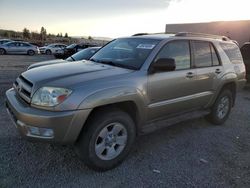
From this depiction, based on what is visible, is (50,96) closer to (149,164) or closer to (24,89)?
(24,89)

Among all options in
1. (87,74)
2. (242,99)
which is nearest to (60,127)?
(87,74)

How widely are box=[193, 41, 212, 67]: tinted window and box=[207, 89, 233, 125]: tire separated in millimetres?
914

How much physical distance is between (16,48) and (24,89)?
24.7 meters


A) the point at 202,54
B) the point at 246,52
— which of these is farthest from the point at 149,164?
the point at 246,52

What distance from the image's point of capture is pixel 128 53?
410cm

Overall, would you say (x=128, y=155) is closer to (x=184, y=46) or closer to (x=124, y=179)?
(x=124, y=179)

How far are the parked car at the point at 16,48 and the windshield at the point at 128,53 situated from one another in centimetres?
2364

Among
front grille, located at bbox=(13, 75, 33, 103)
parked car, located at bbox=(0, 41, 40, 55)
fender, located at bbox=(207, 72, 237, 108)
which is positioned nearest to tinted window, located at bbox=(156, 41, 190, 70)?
fender, located at bbox=(207, 72, 237, 108)

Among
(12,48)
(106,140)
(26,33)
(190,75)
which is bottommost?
(106,140)

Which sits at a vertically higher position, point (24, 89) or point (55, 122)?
point (24, 89)

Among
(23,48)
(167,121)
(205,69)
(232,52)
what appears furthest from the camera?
(23,48)

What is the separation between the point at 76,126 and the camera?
2.95 m

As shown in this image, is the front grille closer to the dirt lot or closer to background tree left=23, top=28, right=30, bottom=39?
the dirt lot

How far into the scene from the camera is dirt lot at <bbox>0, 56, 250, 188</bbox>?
10.3ft
